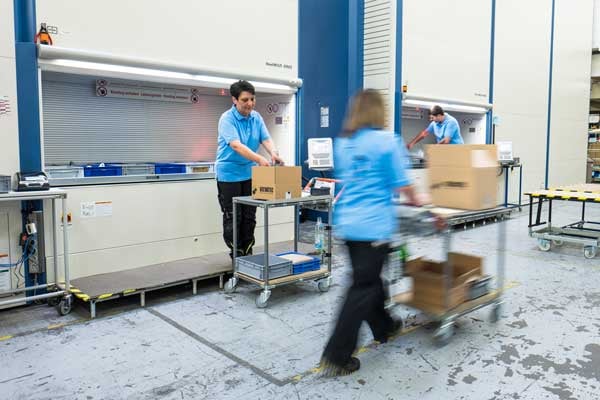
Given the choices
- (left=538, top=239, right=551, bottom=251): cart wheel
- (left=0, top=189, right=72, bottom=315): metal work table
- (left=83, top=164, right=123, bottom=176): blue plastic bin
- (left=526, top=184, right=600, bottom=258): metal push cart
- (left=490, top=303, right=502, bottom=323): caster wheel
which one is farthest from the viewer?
(left=538, top=239, right=551, bottom=251): cart wheel

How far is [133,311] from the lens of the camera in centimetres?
342

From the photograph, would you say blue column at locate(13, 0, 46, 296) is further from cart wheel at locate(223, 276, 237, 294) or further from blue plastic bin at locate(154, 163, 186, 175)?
cart wheel at locate(223, 276, 237, 294)

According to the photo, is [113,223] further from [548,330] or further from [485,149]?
[548,330]

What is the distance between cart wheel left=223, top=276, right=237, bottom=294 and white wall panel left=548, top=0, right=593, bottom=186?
859 centimetres

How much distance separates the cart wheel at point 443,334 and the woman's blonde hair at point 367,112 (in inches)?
47.1

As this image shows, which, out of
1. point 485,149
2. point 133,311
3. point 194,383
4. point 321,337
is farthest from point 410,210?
point 133,311

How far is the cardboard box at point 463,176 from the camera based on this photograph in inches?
110

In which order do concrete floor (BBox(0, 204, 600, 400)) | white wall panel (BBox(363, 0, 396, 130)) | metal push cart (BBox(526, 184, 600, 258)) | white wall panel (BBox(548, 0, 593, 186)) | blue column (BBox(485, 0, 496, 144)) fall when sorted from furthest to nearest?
white wall panel (BBox(548, 0, 593, 186)), blue column (BBox(485, 0, 496, 144)), white wall panel (BBox(363, 0, 396, 130)), metal push cart (BBox(526, 184, 600, 258)), concrete floor (BBox(0, 204, 600, 400))

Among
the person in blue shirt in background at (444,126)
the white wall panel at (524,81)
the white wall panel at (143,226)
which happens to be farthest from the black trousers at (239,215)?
the white wall panel at (524,81)

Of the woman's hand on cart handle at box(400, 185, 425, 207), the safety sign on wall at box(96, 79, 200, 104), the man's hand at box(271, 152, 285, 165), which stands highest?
the safety sign on wall at box(96, 79, 200, 104)

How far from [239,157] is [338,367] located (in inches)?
80.4

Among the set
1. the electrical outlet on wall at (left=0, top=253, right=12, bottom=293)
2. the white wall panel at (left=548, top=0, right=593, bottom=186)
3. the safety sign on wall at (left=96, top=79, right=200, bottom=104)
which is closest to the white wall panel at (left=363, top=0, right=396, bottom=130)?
the safety sign on wall at (left=96, top=79, right=200, bottom=104)

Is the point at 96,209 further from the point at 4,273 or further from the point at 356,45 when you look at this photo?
the point at 356,45

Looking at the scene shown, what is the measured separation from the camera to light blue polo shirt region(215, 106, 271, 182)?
3848mm
